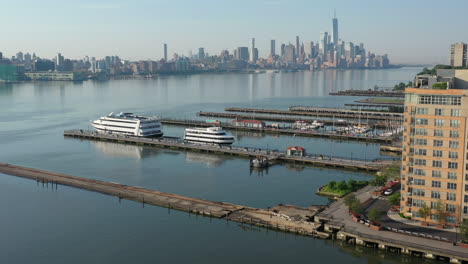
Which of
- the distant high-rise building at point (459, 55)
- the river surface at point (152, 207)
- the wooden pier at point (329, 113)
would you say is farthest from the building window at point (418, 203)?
the distant high-rise building at point (459, 55)

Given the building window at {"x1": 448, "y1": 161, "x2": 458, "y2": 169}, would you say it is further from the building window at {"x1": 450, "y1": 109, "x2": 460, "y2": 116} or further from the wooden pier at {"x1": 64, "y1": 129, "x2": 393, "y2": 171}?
the wooden pier at {"x1": 64, "y1": 129, "x2": 393, "y2": 171}

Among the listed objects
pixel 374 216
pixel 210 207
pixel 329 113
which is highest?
pixel 329 113

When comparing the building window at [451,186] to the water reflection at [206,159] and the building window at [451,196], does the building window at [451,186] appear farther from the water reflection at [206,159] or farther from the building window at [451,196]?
the water reflection at [206,159]

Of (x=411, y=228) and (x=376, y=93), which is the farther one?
(x=376, y=93)

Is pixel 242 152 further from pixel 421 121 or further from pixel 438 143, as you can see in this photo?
pixel 438 143

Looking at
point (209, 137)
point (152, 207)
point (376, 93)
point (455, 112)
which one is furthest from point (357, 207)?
point (376, 93)

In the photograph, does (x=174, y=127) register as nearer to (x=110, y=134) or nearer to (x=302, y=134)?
(x=110, y=134)
